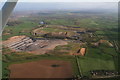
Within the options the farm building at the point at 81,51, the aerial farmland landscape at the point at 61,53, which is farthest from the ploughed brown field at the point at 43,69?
the farm building at the point at 81,51

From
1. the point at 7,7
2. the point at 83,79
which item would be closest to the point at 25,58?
the point at 83,79

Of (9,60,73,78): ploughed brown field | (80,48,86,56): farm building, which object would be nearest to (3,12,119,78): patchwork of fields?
(9,60,73,78): ploughed brown field

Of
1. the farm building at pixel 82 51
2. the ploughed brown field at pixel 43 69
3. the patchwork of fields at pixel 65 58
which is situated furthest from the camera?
the farm building at pixel 82 51

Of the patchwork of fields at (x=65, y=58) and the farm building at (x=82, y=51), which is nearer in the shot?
the patchwork of fields at (x=65, y=58)

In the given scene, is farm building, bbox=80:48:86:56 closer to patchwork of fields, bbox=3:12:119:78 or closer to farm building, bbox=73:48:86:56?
farm building, bbox=73:48:86:56

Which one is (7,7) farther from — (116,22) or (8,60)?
(116,22)

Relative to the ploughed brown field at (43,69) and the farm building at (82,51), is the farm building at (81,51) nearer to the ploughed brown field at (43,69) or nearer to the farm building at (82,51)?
the farm building at (82,51)

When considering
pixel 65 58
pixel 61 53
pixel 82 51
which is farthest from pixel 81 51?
pixel 65 58

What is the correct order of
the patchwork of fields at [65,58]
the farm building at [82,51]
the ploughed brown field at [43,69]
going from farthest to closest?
the farm building at [82,51] → the patchwork of fields at [65,58] → the ploughed brown field at [43,69]

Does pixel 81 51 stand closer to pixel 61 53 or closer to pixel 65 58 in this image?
pixel 61 53
